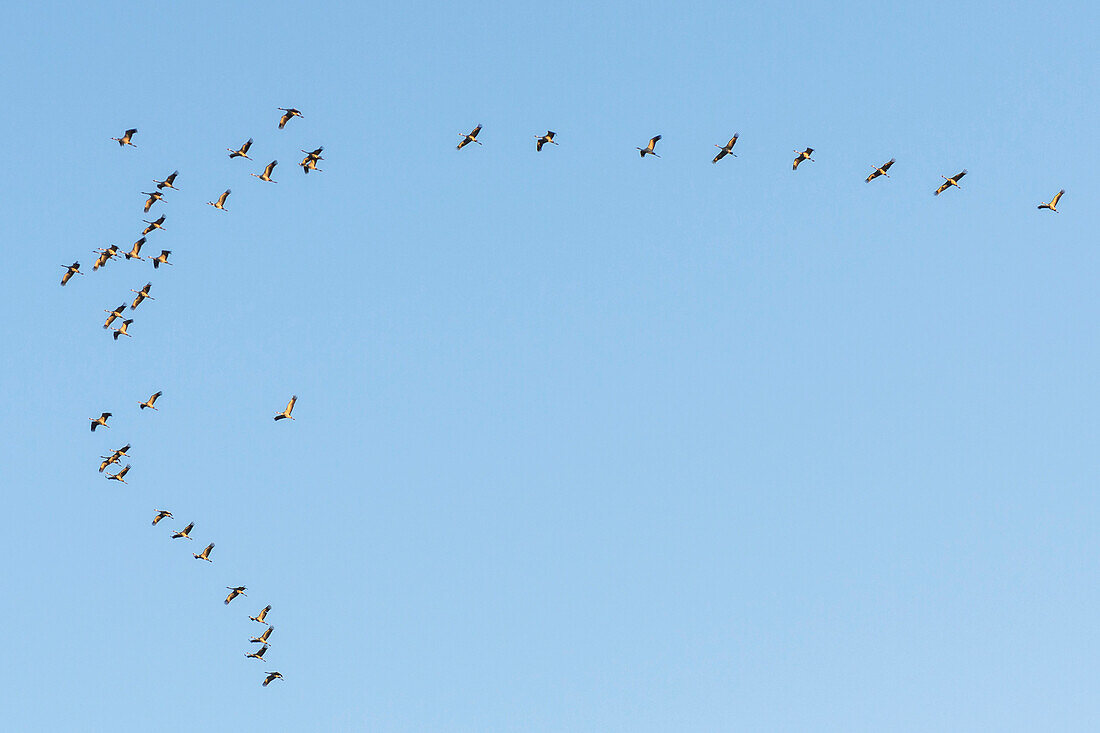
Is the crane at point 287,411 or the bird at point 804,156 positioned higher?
the bird at point 804,156

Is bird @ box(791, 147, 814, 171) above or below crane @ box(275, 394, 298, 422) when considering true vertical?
above

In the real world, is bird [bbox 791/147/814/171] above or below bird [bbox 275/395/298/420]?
above

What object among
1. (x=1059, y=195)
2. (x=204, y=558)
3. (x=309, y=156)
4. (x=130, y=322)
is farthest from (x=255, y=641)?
(x=1059, y=195)

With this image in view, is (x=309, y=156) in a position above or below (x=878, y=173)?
below

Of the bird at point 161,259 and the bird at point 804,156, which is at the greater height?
the bird at point 804,156

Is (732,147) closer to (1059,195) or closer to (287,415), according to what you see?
(1059,195)

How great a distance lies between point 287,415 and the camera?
170000mm

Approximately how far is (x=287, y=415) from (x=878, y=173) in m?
61.2

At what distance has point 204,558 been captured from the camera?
582 ft

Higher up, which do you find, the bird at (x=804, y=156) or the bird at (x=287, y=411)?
the bird at (x=804, y=156)

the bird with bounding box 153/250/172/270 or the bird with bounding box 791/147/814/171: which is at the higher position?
the bird with bounding box 791/147/814/171

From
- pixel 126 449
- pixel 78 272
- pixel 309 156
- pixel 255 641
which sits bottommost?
pixel 255 641

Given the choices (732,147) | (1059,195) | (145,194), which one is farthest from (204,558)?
(1059,195)

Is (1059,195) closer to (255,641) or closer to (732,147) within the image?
(732,147)
